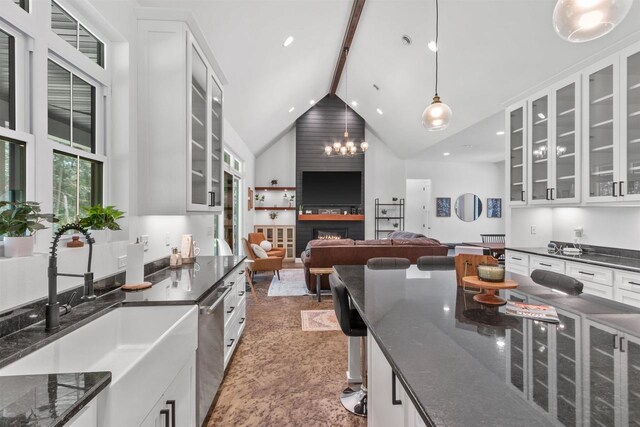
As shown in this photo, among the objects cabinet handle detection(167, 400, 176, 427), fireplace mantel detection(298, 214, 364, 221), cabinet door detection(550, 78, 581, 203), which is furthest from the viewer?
fireplace mantel detection(298, 214, 364, 221)

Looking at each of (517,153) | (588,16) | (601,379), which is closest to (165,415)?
(601,379)

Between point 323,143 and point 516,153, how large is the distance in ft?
17.7

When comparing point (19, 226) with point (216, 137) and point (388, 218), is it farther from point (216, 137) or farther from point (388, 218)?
point (388, 218)

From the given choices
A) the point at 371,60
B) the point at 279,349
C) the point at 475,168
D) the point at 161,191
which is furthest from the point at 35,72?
the point at 475,168

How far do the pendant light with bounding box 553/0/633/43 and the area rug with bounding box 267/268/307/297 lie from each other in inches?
177

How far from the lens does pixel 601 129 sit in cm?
291

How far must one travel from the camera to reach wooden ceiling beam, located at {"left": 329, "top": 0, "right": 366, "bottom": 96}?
174 inches

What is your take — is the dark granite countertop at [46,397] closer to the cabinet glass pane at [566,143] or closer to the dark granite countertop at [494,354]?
the dark granite countertop at [494,354]

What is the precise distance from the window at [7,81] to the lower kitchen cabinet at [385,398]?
6.41 ft

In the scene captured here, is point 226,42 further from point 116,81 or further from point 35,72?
point 35,72

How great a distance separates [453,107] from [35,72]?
5.17 m

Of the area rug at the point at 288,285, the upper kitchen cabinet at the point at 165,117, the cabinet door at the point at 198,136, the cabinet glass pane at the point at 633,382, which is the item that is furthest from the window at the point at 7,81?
the area rug at the point at 288,285

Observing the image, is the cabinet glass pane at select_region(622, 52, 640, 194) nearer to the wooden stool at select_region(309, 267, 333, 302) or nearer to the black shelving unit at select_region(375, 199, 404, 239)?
the wooden stool at select_region(309, 267, 333, 302)

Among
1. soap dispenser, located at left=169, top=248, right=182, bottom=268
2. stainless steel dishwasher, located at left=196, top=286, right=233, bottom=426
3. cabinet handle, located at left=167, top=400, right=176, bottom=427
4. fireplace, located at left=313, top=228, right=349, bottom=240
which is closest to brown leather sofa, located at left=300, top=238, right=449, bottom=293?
soap dispenser, located at left=169, top=248, right=182, bottom=268
